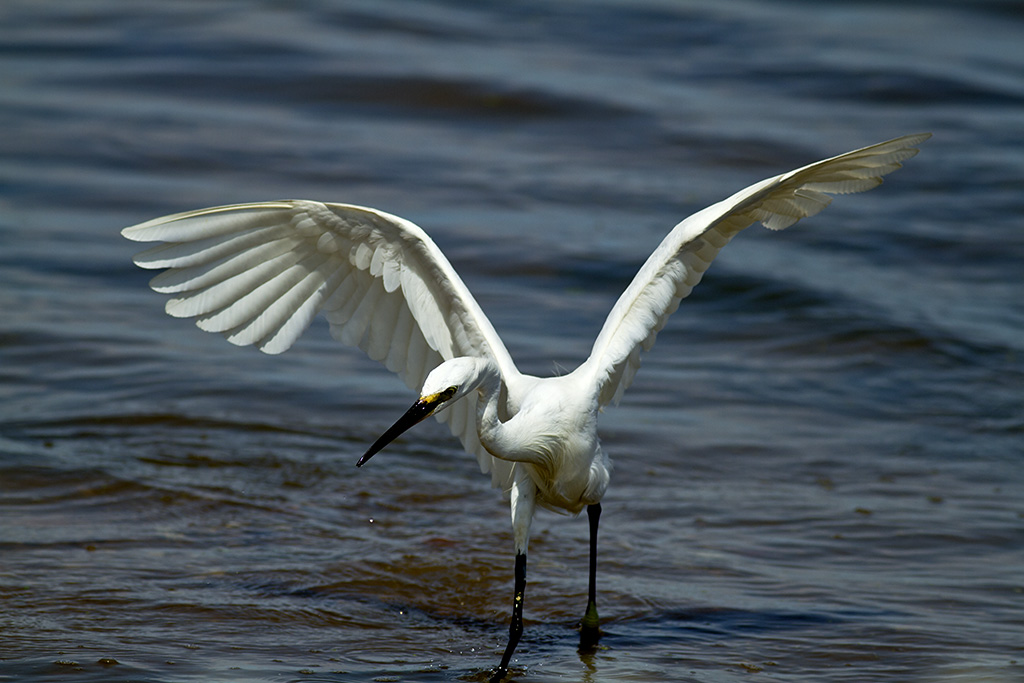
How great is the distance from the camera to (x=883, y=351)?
28.8 ft

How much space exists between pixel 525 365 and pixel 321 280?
331cm

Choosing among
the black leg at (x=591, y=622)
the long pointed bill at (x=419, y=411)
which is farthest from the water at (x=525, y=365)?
the long pointed bill at (x=419, y=411)

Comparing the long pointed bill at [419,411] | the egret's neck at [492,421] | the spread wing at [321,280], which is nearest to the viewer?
the long pointed bill at [419,411]

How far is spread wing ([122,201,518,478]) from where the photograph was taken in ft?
15.2

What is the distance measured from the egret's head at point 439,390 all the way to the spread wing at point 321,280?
58 cm

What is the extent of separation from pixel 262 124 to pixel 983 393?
8.23 m

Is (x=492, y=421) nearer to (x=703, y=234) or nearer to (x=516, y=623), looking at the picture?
(x=516, y=623)

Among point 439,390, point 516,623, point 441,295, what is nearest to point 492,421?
point 439,390

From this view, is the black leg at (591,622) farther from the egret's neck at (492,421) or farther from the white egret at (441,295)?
the egret's neck at (492,421)

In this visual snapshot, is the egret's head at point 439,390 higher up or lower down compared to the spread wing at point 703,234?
lower down

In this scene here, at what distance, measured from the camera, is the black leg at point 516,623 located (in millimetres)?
4656

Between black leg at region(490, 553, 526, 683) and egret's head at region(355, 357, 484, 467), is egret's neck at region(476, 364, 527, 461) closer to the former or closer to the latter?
egret's head at region(355, 357, 484, 467)

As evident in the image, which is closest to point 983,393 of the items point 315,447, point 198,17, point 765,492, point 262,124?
point 765,492

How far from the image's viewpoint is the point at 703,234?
15.8 ft
